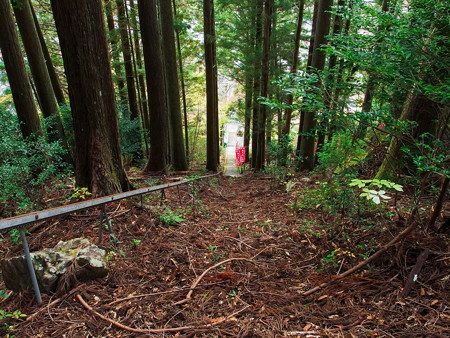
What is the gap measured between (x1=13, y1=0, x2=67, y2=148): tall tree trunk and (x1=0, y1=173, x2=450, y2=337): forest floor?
18.0 feet

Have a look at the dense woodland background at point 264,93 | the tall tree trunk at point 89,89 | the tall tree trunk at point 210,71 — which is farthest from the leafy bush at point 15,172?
the tall tree trunk at point 210,71

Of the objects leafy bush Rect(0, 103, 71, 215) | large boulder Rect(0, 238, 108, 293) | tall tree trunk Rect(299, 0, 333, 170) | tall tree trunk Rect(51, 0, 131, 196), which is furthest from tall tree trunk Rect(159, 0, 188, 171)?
large boulder Rect(0, 238, 108, 293)

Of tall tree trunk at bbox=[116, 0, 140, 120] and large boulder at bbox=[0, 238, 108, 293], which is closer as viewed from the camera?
large boulder at bbox=[0, 238, 108, 293]

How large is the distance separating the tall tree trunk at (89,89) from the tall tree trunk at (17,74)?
10.7ft

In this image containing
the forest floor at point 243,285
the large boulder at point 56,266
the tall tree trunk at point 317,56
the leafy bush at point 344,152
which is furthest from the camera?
the tall tree trunk at point 317,56

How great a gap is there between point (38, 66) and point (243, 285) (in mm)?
9389

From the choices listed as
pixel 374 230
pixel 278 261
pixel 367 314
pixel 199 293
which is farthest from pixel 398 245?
pixel 199 293

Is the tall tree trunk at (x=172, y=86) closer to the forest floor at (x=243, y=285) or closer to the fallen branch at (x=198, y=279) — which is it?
the forest floor at (x=243, y=285)

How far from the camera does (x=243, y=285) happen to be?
274cm

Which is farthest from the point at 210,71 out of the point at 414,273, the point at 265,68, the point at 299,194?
the point at 414,273

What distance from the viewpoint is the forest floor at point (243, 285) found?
2.02 m

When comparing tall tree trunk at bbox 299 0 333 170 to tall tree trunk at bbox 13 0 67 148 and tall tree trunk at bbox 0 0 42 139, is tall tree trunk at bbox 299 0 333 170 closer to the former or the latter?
tall tree trunk at bbox 0 0 42 139

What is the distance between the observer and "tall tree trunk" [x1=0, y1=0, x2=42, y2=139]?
240 inches

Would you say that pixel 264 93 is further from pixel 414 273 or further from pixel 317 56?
pixel 414 273
